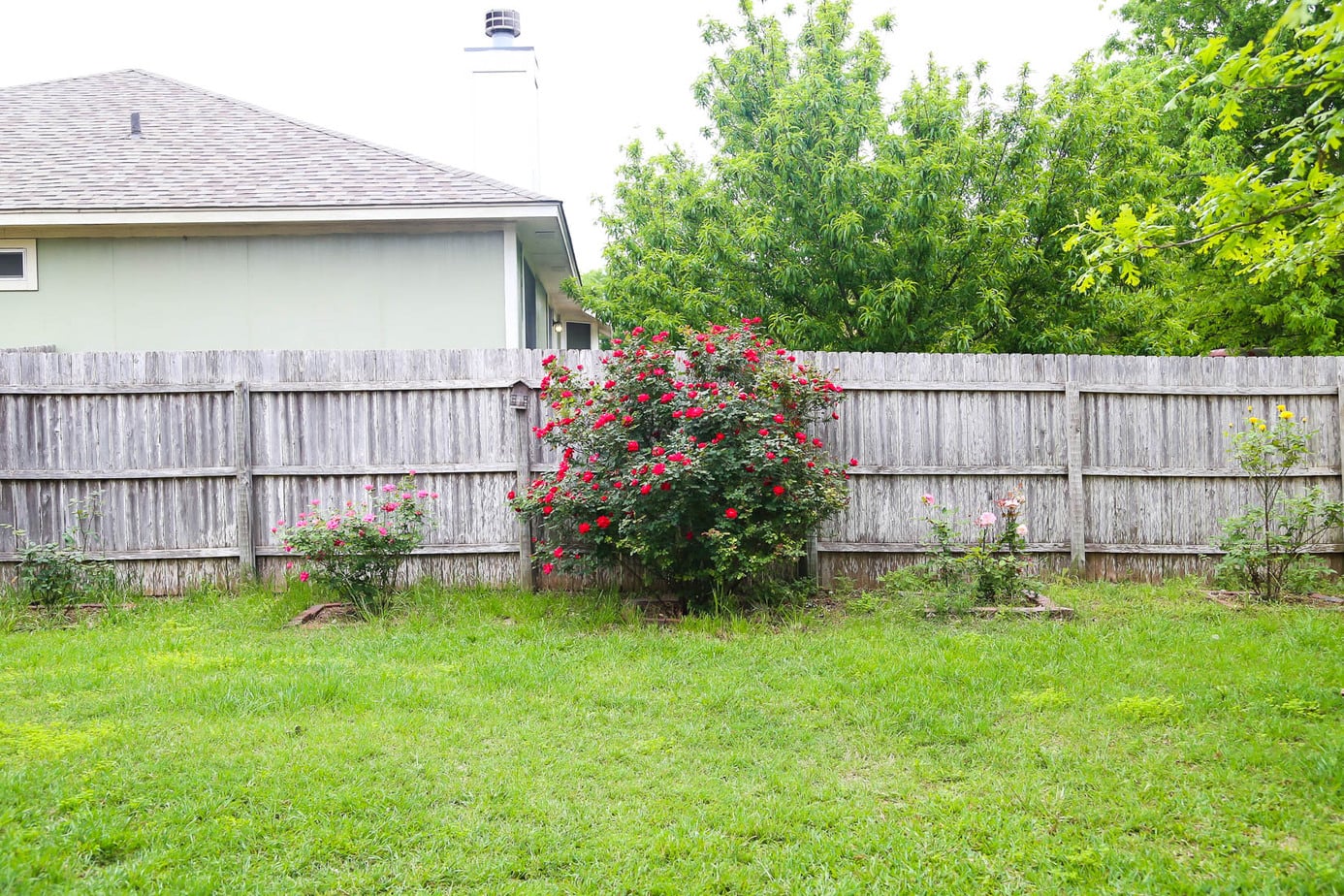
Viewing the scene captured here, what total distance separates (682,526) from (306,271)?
17.0 feet

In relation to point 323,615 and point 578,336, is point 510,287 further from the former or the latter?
point 578,336

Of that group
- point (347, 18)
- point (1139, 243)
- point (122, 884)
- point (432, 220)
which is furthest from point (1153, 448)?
point (347, 18)

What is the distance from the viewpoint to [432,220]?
8.75m

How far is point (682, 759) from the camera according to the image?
3.71 metres

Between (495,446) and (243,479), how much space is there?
6.31 feet

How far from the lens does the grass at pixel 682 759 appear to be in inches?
112

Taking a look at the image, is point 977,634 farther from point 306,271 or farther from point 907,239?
point 306,271

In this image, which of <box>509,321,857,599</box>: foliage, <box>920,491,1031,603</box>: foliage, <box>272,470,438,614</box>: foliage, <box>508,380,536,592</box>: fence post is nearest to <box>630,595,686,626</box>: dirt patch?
<box>509,321,857,599</box>: foliage

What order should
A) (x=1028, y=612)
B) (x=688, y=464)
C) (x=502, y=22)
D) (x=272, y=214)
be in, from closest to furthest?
(x=688, y=464) → (x=1028, y=612) → (x=272, y=214) → (x=502, y=22)

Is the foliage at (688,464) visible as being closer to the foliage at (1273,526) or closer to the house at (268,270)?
the house at (268,270)

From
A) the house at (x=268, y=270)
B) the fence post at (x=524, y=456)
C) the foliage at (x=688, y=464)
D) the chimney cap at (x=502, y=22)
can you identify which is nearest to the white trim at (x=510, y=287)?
the house at (x=268, y=270)

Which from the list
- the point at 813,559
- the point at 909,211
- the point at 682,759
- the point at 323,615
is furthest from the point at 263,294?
the point at 682,759

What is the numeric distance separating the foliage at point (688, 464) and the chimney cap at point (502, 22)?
23.7 feet

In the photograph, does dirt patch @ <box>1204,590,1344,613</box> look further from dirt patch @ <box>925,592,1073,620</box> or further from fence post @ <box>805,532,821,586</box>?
fence post @ <box>805,532,821,586</box>
